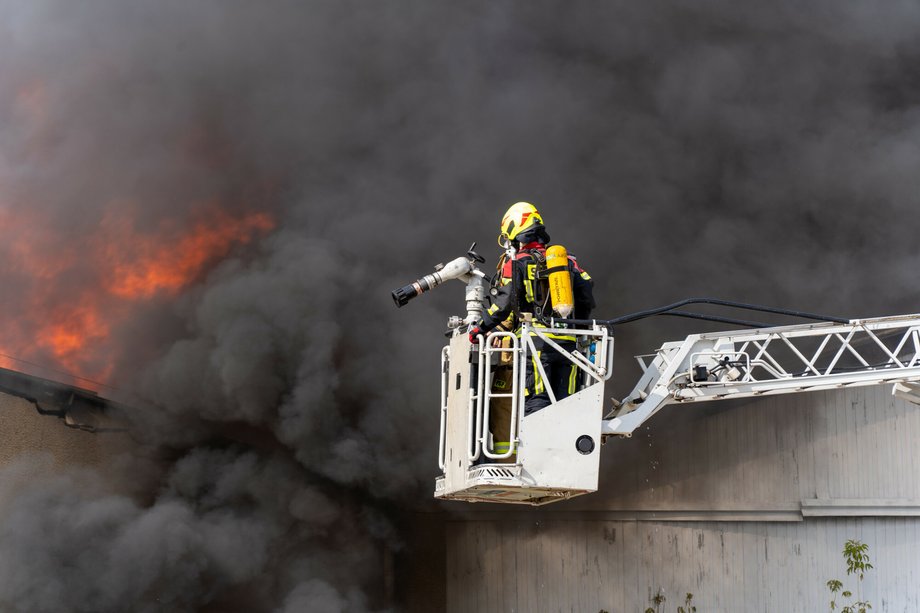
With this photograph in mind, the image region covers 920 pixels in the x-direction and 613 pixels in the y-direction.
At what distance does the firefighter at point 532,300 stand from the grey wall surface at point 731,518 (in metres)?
3.62

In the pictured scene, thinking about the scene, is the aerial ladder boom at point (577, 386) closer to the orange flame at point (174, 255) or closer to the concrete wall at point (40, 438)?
the concrete wall at point (40, 438)

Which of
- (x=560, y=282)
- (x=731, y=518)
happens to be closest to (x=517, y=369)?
(x=560, y=282)

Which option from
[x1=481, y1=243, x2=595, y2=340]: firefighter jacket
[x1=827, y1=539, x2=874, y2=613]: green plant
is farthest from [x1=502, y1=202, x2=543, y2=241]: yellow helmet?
[x1=827, y1=539, x2=874, y2=613]: green plant

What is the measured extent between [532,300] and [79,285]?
24.6ft

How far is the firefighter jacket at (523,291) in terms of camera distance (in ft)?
23.9

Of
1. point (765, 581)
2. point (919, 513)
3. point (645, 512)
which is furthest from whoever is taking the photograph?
point (645, 512)

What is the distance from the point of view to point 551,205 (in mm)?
12367

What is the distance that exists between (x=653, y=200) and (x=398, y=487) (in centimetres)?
459

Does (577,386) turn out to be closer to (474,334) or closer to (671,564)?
(474,334)

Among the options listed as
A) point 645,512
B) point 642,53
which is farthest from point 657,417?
point 642,53

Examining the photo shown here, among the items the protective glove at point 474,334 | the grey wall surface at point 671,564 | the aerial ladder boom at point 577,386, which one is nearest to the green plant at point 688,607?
the grey wall surface at point 671,564

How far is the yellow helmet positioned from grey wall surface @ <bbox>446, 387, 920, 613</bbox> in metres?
4.08

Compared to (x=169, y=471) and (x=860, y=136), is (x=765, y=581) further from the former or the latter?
(x=169, y=471)

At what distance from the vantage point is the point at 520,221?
7.52 meters
